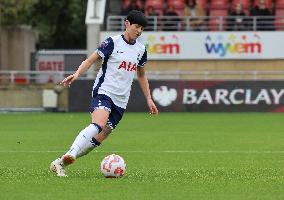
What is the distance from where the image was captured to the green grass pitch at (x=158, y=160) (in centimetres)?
1023

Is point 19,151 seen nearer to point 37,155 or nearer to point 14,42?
point 37,155

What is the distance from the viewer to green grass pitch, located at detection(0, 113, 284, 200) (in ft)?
33.6

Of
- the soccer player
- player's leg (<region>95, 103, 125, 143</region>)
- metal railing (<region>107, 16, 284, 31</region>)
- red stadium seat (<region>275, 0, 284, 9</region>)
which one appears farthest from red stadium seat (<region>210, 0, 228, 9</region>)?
player's leg (<region>95, 103, 125, 143</region>)

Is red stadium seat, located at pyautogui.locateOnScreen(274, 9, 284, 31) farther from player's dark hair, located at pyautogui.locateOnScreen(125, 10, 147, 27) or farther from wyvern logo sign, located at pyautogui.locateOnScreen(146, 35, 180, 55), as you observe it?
player's dark hair, located at pyautogui.locateOnScreen(125, 10, 147, 27)

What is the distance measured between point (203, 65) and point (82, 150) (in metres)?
26.5

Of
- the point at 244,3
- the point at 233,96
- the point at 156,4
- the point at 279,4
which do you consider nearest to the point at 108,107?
the point at 233,96

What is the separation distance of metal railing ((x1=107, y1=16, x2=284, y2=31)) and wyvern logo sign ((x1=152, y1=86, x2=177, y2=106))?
490 cm

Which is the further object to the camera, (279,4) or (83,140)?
(279,4)

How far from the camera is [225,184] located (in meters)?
10.9

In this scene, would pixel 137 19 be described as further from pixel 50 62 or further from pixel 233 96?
pixel 50 62

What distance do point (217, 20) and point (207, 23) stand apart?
0.42m

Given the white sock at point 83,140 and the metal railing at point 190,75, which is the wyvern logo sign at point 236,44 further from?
the white sock at point 83,140

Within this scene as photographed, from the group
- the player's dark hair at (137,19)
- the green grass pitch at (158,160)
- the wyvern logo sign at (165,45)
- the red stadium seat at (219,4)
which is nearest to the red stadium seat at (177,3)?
the red stadium seat at (219,4)

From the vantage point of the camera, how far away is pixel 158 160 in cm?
1509
